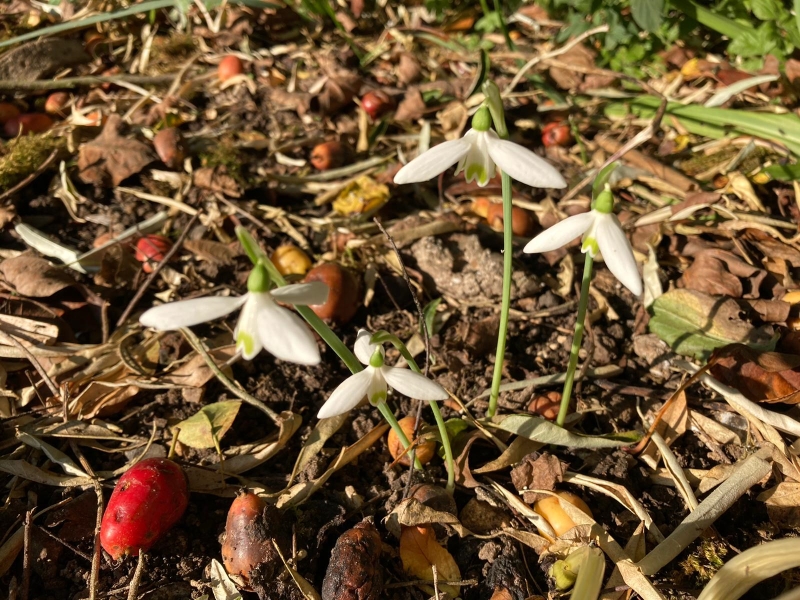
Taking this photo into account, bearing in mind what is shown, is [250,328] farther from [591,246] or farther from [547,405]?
[547,405]

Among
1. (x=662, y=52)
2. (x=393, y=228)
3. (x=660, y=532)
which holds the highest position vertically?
(x=662, y=52)

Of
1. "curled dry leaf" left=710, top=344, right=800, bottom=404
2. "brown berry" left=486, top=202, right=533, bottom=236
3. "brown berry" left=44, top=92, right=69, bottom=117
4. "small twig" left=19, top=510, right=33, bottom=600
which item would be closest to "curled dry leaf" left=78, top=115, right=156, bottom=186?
"brown berry" left=44, top=92, right=69, bottom=117

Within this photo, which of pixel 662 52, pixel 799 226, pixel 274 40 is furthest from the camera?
pixel 274 40

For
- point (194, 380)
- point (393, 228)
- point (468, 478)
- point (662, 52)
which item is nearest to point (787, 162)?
point (662, 52)

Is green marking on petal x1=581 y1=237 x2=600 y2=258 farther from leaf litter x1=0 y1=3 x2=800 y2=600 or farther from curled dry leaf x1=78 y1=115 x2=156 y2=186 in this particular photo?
curled dry leaf x1=78 y1=115 x2=156 y2=186

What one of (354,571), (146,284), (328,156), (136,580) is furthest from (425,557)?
(328,156)

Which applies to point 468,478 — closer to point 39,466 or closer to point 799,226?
point 39,466

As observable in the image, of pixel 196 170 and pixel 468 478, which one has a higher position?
pixel 196 170

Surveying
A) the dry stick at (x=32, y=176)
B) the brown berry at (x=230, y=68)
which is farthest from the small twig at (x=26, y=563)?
the brown berry at (x=230, y=68)
